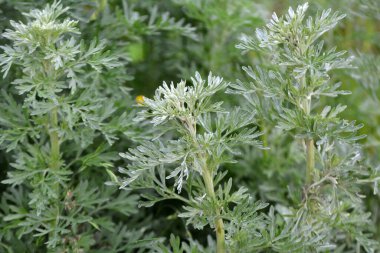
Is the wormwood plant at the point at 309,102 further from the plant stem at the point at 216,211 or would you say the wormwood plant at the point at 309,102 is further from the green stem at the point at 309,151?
the plant stem at the point at 216,211

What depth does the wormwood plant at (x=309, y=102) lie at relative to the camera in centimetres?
108

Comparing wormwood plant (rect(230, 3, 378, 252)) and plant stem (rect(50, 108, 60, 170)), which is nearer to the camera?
wormwood plant (rect(230, 3, 378, 252))

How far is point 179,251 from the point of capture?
1118 mm

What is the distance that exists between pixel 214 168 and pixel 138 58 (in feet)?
3.35

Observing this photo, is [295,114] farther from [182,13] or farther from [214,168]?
[182,13]

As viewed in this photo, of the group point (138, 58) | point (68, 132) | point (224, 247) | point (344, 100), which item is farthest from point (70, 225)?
point (344, 100)

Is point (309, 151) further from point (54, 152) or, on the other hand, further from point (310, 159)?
point (54, 152)

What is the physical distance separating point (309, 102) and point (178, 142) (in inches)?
11.3

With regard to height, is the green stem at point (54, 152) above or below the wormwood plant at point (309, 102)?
below

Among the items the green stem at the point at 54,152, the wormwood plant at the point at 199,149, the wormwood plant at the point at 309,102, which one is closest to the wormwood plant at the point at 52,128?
the green stem at the point at 54,152

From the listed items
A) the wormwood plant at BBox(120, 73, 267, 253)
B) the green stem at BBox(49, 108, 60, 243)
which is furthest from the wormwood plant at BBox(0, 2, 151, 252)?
the wormwood plant at BBox(120, 73, 267, 253)

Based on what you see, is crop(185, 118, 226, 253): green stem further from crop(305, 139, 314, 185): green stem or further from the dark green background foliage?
crop(305, 139, 314, 185): green stem

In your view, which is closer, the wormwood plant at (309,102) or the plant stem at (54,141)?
the wormwood plant at (309,102)

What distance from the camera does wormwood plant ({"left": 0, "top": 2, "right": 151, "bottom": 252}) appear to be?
114 cm
